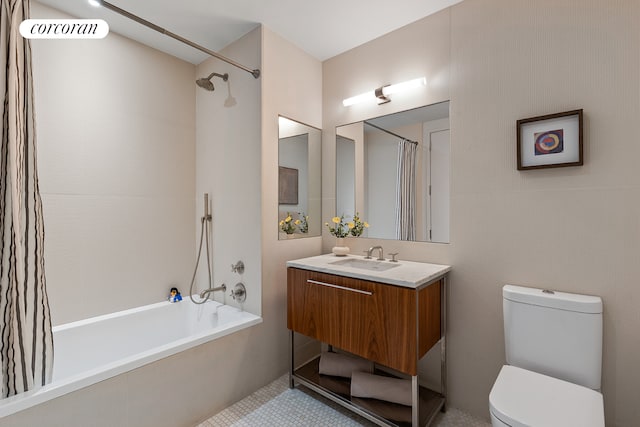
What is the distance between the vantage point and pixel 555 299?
141cm

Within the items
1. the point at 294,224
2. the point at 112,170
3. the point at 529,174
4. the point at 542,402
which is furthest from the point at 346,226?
the point at 112,170

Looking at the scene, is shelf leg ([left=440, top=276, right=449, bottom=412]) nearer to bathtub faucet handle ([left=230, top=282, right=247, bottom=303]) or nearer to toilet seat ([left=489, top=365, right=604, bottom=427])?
toilet seat ([left=489, top=365, right=604, bottom=427])

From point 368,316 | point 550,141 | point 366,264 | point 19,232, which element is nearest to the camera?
point 19,232

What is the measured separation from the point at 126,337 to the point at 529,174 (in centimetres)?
278

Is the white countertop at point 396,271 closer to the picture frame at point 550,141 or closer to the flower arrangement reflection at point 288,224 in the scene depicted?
the flower arrangement reflection at point 288,224

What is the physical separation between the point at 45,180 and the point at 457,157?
2.57 metres

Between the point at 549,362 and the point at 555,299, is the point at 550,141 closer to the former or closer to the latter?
the point at 555,299

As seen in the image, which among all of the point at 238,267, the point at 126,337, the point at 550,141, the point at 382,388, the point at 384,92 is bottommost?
the point at 382,388

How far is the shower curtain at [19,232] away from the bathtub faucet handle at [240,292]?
42.7 inches

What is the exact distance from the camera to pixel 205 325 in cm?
234

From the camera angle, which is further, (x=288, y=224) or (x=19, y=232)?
(x=288, y=224)

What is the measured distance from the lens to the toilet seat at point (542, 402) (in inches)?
42.5

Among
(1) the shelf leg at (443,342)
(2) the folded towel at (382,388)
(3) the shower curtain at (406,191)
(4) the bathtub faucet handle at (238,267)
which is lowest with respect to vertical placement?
(2) the folded towel at (382,388)

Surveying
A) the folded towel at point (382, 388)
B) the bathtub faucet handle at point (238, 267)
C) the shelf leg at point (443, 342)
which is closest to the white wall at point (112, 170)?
the bathtub faucet handle at point (238, 267)
